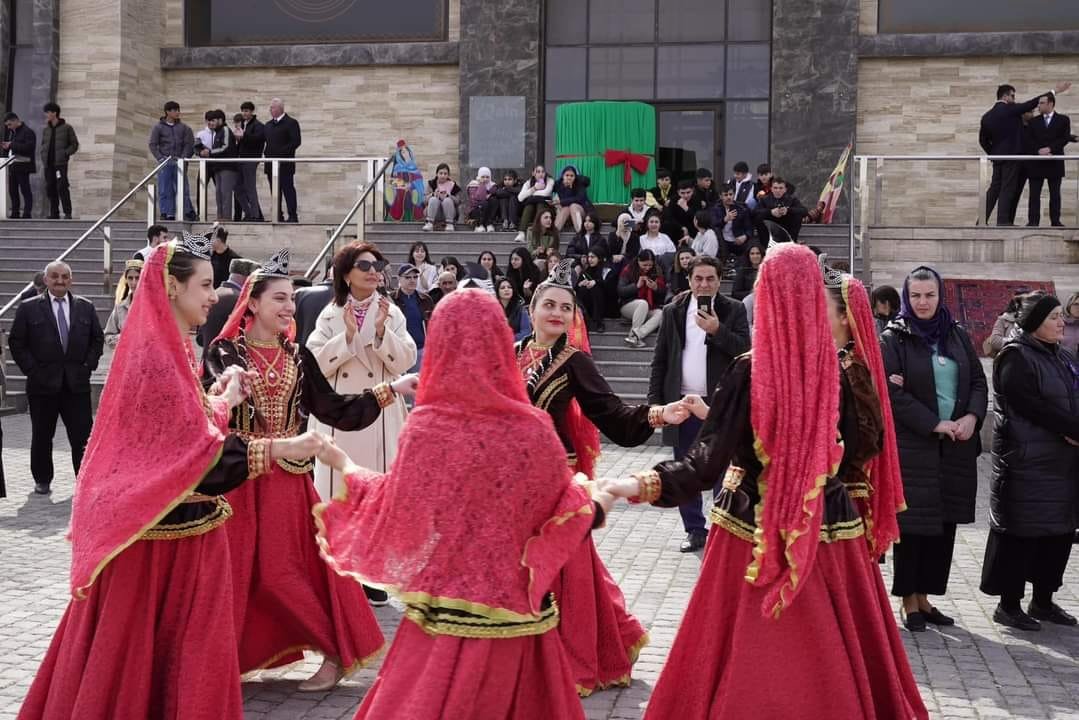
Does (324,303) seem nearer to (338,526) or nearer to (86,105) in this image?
(338,526)

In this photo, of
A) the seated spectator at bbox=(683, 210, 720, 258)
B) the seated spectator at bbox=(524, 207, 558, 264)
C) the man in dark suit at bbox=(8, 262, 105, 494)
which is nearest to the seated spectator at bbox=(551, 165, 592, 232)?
the seated spectator at bbox=(524, 207, 558, 264)

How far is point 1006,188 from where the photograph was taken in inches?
671

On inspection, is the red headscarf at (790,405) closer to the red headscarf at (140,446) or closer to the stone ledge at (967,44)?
the red headscarf at (140,446)

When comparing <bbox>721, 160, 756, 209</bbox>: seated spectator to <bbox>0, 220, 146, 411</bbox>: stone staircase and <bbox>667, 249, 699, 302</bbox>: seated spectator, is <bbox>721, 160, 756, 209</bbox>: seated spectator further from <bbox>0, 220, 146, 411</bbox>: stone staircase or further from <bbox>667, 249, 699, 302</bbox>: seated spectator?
<bbox>0, 220, 146, 411</bbox>: stone staircase

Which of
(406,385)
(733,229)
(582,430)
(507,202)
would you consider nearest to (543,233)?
(507,202)

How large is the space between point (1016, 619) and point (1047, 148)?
1190cm

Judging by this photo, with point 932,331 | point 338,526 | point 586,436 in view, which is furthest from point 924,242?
point 338,526

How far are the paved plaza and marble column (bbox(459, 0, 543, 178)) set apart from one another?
43.9 ft

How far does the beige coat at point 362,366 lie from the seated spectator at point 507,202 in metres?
11.5

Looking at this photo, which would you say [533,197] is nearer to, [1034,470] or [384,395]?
[1034,470]

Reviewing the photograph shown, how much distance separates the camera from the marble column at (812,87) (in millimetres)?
20734

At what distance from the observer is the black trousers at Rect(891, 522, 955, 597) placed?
6.59m

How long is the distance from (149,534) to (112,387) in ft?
1.76

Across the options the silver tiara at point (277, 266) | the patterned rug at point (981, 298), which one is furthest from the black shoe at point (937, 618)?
the patterned rug at point (981, 298)
